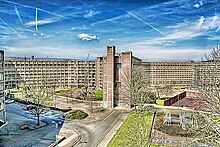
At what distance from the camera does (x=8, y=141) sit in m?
8.72

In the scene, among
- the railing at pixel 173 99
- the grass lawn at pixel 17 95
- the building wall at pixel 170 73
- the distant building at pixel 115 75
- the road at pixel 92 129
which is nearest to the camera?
the road at pixel 92 129

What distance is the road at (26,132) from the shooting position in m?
8.60

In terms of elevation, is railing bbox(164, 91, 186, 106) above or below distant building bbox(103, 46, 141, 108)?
below

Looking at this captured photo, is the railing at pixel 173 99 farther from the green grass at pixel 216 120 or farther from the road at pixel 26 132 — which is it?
the green grass at pixel 216 120

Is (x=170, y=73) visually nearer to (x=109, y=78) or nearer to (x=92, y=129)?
(x=109, y=78)

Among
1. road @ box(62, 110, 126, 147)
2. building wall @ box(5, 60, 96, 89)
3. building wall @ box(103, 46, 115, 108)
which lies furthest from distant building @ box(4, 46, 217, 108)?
road @ box(62, 110, 126, 147)

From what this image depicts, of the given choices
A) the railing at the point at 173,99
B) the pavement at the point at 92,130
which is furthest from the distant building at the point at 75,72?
the pavement at the point at 92,130

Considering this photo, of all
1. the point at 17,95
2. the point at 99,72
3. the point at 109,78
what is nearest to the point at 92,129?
the point at 109,78

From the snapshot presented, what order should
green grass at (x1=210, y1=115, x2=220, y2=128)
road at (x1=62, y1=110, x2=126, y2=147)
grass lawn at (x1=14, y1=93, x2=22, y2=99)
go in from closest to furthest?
green grass at (x1=210, y1=115, x2=220, y2=128) < road at (x1=62, y1=110, x2=126, y2=147) < grass lawn at (x1=14, y1=93, x2=22, y2=99)

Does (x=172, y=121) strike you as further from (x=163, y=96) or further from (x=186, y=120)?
(x=163, y=96)

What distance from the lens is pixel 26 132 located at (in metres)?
9.84

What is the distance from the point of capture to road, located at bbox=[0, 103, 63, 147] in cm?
860

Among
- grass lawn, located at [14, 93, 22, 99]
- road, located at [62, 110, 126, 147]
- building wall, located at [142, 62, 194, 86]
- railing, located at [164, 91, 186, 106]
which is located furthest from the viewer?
building wall, located at [142, 62, 194, 86]

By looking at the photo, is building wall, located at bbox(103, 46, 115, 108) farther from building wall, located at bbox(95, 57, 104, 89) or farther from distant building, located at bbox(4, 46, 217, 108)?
building wall, located at bbox(95, 57, 104, 89)
